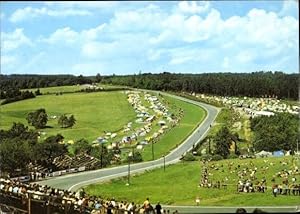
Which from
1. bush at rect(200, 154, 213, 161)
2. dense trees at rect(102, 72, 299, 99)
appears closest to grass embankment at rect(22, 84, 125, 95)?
dense trees at rect(102, 72, 299, 99)

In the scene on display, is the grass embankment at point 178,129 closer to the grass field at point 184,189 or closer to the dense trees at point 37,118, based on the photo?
the grass field at point 184,189

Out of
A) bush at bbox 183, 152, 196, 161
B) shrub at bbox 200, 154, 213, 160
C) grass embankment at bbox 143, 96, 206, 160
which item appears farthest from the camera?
shrub at bbox 200, 154, 213, 160

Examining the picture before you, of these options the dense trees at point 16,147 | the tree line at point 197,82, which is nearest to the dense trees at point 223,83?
the tree line at point 197,82

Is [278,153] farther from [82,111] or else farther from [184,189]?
[82,111]

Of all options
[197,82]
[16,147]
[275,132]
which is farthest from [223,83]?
[16,147]

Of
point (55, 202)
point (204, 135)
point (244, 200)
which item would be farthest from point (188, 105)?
point (55, 202)

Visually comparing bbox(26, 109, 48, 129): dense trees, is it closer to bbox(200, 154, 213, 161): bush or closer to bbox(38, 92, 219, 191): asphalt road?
bbox(38, 92, 219, 191): asphalt road
